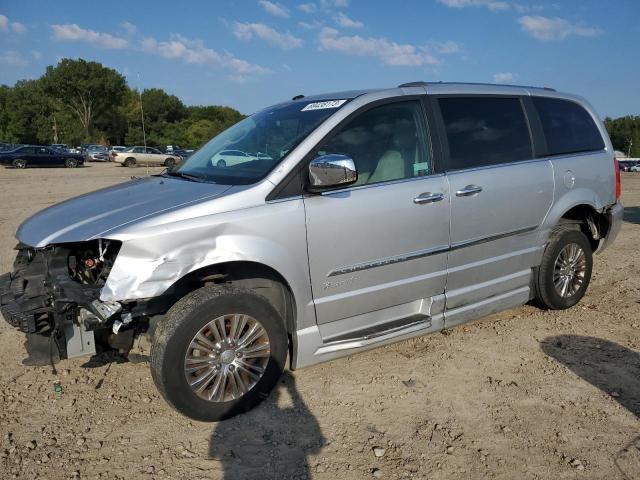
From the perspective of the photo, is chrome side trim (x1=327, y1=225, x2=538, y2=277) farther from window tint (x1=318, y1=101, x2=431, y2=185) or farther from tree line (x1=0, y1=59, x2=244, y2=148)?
tree line (x1=0, y1=59, x2=244, y2=148)

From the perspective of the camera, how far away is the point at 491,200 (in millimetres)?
4133

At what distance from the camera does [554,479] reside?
2.70 m

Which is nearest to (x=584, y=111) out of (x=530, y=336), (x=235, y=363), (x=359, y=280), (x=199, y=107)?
(x=530, y=336)

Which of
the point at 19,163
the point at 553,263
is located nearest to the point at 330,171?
the point at 553,263

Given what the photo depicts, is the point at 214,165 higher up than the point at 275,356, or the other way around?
the point at 214,165

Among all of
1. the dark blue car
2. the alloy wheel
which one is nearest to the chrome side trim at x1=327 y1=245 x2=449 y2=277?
the alloy wheel

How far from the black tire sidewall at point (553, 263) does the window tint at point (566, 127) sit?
77 cm

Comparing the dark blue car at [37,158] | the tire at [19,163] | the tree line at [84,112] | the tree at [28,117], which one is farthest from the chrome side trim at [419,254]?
the tree at [28,117]

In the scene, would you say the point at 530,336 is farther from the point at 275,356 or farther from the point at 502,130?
the point at 275,356

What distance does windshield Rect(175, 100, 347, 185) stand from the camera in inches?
138

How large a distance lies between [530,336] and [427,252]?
1443mm

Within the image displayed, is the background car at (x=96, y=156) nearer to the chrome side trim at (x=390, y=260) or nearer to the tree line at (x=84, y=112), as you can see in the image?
the tree line at (x=84, y=112)

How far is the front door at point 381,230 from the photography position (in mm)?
3428

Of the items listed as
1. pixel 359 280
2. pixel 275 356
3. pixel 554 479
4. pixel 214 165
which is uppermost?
pixel 214 165
